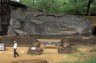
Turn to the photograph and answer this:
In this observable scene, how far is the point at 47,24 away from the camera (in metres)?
25.2

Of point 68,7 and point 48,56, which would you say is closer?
point 48,56

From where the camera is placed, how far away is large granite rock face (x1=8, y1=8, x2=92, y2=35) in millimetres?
24859

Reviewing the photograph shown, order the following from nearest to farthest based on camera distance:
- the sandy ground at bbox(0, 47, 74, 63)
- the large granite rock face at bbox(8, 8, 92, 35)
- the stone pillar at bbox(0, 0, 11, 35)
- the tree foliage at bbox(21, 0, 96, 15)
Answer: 1. the sandy ground at bbox(0, 47, 74, 63)
2. the large granite rock face at bbox(8, 8, 92, 35)
3. the stone pillar at bbox(0, 0, 11, 35)
4. the tree foliage at bbox(21, 0, 96, 15)

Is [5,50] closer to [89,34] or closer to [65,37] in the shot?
[65,37]

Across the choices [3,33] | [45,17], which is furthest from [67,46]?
[3,33]

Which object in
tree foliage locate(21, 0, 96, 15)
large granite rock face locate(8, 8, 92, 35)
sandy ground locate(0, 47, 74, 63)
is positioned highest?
tree foliage locate(21, 0, 96, 15)

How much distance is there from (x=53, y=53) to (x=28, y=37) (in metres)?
3.28

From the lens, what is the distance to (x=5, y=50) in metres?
21.0

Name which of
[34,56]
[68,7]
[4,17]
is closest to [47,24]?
[4,17]

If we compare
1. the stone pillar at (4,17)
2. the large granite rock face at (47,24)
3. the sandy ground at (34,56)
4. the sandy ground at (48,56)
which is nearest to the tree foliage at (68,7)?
the large granite rock face at (47,24)

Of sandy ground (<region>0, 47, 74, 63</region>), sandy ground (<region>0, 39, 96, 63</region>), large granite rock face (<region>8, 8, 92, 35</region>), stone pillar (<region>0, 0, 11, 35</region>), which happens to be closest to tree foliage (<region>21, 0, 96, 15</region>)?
large granite rock face (<region>8, 8, 92, 35</region>)

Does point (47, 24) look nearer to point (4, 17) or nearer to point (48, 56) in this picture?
point (4, 17)

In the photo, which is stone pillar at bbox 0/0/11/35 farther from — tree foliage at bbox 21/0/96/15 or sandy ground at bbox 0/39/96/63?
tree foliage at bbox 21/0/96/15

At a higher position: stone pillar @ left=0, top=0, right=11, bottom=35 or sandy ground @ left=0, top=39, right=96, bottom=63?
stone pillar @ left=0, top=0, right=11, bottom=35
